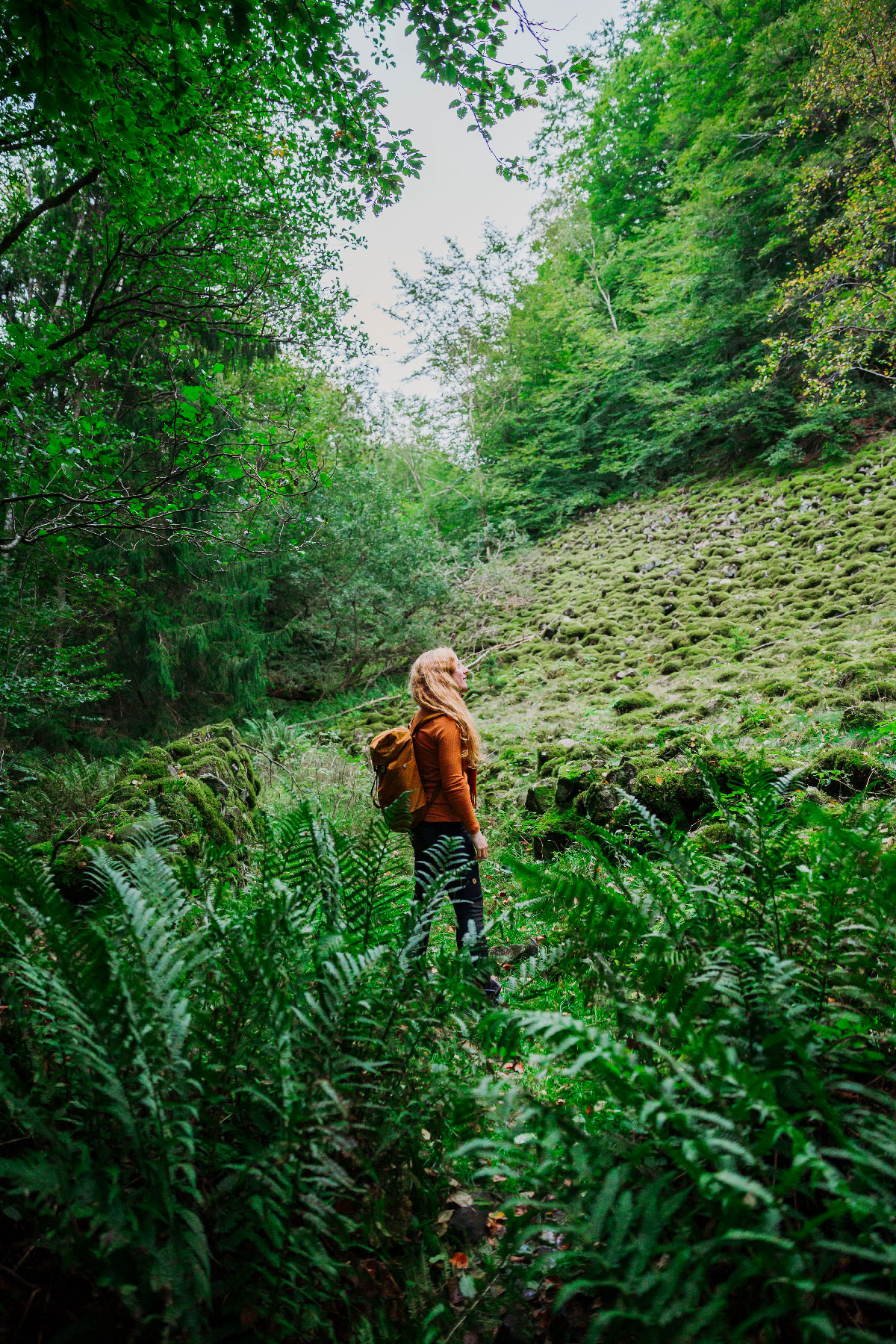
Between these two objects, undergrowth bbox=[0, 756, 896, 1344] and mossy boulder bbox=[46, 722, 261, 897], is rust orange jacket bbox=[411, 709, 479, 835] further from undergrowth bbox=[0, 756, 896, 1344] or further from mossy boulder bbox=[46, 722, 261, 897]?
undergrowth bbox=[0, 756, 896, 1344]

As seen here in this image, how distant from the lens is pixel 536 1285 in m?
1.24

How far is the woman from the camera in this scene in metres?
2.94

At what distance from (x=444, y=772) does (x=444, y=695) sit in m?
0.42

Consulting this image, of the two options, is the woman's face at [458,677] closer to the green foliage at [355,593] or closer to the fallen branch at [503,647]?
the fallen branch at [503,647]

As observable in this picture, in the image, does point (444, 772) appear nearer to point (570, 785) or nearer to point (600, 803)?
point (600, 803)

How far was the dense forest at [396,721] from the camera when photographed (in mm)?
998

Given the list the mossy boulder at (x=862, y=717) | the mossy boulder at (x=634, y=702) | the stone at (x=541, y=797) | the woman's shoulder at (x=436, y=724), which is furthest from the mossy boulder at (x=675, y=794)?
the mossy boulder at (x=634, y=702)

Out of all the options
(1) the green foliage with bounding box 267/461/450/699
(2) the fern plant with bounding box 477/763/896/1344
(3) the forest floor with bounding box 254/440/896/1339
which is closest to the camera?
(2) the fern plant with bounding box 477/763/896/1344

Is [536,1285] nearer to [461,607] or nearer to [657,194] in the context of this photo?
[461,607]

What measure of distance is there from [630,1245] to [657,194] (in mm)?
21817

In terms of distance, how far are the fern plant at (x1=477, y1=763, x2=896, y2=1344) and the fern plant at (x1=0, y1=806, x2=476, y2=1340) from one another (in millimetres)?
291

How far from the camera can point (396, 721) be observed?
9289 mm

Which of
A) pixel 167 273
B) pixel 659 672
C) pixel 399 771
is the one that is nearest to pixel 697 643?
pixel 659 672

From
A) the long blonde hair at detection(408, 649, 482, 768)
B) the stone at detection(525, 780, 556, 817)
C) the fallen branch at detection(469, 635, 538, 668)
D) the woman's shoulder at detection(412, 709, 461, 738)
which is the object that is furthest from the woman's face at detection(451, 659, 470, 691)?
the fallen branch at detection(469, 635, 538, 668)
